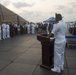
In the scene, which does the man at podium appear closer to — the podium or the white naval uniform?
the white naval uniform

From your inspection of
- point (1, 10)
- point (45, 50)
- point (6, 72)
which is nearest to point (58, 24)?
point (45, 50)

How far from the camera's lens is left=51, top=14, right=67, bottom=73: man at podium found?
681 cm

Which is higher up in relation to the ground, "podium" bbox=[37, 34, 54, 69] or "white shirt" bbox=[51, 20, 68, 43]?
"white shirt" bbox=[51, 20, 68, 43]

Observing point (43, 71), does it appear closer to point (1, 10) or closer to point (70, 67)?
point (70, 67)

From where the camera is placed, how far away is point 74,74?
6.79 meters

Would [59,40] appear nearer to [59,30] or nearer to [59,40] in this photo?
[59,40]

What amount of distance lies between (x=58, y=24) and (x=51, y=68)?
70.6 inches

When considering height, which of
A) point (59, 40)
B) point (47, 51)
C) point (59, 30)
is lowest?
point (47, 51)

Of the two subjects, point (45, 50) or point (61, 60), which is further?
point (45, 50)

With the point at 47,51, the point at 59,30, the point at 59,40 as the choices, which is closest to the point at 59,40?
the point at 59,40

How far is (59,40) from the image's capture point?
688 centimetres

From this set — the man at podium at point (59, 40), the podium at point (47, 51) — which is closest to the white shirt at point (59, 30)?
the man at podium at point (59, 40)

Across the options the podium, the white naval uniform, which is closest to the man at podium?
the white naval uniform

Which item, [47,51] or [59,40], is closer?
[59,40]
